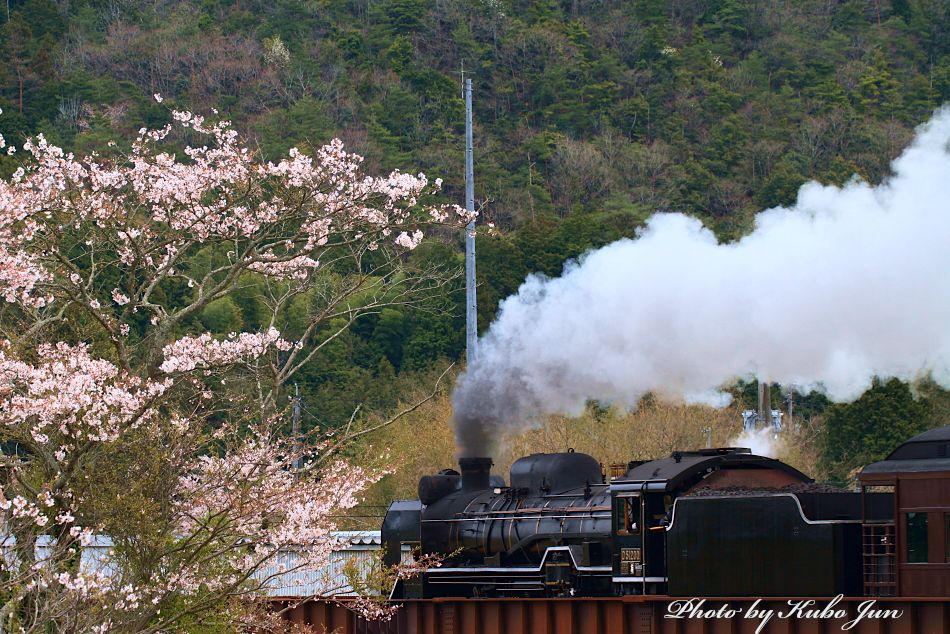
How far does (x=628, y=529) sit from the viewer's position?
25406 mm

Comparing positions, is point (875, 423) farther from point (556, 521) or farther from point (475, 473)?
point (556, 521)

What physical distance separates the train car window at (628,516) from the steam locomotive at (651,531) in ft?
0.06

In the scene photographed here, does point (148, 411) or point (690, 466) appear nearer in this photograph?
point (148, 411)

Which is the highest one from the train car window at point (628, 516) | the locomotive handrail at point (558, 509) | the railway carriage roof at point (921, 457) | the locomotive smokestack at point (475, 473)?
the locomotive smokestack at point (475, 473)

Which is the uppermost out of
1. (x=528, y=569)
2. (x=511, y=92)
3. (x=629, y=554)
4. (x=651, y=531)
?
(x=511, y=92)

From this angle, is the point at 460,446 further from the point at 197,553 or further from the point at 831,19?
the point at 831,19

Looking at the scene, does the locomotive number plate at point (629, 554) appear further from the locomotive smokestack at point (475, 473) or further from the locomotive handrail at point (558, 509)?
the locomotive smokestack at point (475, 473)

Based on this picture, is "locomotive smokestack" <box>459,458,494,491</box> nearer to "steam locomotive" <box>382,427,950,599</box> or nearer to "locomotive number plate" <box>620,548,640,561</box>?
"steam locomotive" <box>382,427,950,599</box>

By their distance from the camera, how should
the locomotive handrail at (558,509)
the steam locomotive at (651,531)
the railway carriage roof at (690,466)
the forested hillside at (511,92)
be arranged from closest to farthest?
the steam locomotive at (651,531), the railway carriage roof at (690,466), the locomotive handrail at (558,509), the forested hillside at (511,92)

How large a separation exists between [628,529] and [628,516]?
0.73 feet

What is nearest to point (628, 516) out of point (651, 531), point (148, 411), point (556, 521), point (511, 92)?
point (651, 531)

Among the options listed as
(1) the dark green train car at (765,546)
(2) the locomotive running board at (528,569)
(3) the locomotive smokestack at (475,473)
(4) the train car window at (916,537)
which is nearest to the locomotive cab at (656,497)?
(1) the dark green train car at (765,546)

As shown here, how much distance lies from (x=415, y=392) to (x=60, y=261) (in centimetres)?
6216

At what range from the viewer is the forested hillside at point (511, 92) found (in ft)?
341
